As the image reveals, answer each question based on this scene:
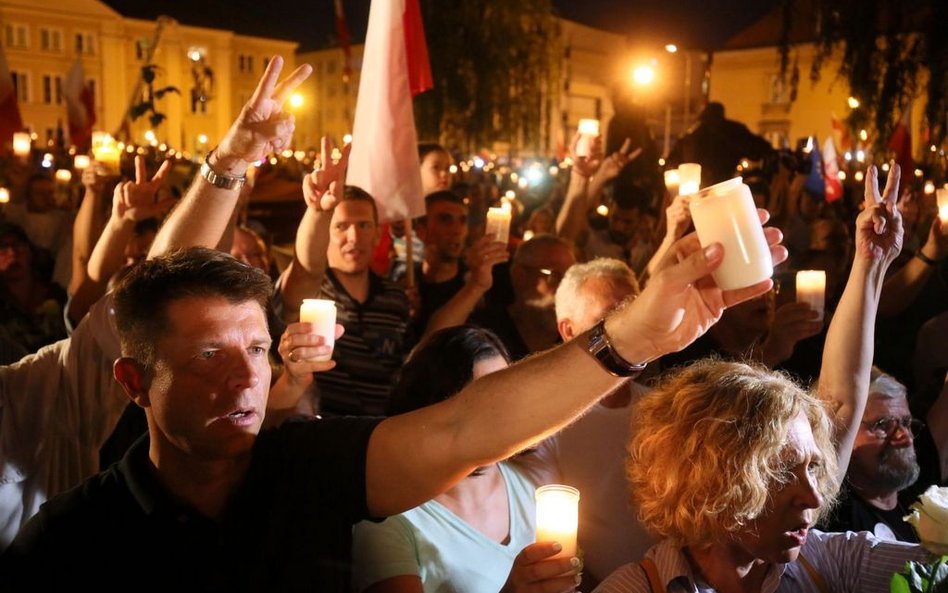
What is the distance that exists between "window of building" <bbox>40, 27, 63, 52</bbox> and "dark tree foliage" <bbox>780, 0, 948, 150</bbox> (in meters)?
66.0

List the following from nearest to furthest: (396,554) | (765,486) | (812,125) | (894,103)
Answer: (765,486)
(396,554)
(894,103)
(812,125)

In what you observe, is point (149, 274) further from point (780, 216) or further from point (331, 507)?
point (780, 216)

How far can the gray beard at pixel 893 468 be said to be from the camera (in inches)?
136

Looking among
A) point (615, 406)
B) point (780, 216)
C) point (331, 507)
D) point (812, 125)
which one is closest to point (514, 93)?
point (780, 216)

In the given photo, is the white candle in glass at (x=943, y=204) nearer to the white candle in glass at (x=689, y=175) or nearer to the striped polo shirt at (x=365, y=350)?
the white candle in glass at (x=689, y=175)

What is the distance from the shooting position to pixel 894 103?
13984 mm

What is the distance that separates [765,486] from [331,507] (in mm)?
1107

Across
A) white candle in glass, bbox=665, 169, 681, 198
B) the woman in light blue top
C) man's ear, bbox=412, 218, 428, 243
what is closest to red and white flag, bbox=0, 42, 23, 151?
man's ear, bbox=412, 218, 428, 243

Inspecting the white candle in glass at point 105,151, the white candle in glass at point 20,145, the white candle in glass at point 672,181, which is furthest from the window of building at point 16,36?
the white candle in glass at point 672,181

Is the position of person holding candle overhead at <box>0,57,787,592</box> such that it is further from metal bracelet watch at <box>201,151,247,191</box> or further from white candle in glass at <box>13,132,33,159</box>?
white candle in glass at <box>13,132,33,159</box>

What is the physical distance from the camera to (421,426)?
6.98ft

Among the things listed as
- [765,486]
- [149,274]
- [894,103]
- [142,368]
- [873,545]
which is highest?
[894,103]

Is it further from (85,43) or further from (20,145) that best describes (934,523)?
(85,43)

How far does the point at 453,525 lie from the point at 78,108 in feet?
41.3
